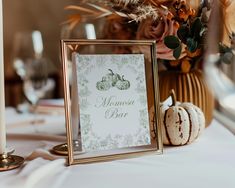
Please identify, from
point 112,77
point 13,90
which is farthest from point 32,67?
point 112,77

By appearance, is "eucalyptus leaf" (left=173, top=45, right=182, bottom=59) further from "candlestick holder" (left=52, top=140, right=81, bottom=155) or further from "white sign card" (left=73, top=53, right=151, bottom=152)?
"candlestick holder" (left=52, top=140, right=81, bottom=155)

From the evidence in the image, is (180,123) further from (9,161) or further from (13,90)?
(13,90)

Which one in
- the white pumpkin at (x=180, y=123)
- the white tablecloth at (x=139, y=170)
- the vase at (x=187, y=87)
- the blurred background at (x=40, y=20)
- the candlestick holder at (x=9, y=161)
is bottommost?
the white tablecloth at (x=139, y=170)

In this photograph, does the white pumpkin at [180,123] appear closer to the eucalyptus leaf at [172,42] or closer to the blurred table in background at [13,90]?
the eucalyptus leaf at [172,42]

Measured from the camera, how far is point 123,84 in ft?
2.32

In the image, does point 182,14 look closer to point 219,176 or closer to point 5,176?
point 219,176

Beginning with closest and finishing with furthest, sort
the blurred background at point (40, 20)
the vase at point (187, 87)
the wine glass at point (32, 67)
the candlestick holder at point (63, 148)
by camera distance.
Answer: the candlestick holder at point (63, 148) < the vase at point (187, 87) < the wine glass at point (32, 67) < the blurred background at point (40, 20)

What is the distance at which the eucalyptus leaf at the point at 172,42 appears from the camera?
708mm

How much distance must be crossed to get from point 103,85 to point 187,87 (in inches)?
10.2

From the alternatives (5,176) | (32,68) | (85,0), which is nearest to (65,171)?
(5,176)

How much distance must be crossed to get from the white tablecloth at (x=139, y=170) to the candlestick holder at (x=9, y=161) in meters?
0.01

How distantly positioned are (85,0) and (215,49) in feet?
1.29

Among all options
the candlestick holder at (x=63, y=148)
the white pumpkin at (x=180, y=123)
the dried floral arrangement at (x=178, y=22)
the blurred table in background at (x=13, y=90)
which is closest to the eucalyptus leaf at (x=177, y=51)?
the dried floral arrangement at (x=178, y=22)

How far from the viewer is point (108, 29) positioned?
969 mm
